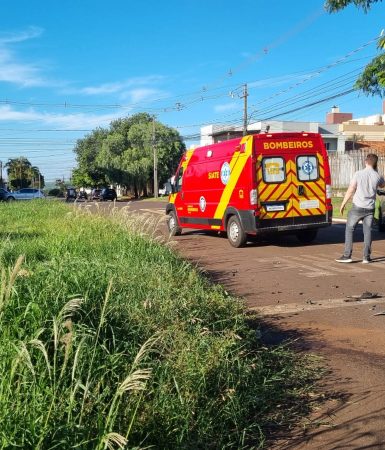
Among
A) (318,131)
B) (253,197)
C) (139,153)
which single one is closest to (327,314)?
(253,197)

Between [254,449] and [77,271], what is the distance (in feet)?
9.21

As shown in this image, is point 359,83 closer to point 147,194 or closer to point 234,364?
point 234,364

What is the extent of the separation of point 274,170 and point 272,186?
1.17ft

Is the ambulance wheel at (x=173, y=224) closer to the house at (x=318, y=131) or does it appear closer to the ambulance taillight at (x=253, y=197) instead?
the ambulance taillight at (x=253, y=197)

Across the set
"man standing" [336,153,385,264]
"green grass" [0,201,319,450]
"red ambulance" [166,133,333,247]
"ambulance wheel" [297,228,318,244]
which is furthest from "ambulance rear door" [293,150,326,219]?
"green grass" [0,201,319,450]

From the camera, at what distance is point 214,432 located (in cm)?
319

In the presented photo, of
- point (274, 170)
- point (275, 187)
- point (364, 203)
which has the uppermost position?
point (274, 170)

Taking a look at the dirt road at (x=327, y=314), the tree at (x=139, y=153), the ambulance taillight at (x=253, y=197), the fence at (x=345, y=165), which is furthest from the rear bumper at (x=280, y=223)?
the tree at (x=139, y=153)

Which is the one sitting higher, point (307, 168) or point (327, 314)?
point (307, 168)

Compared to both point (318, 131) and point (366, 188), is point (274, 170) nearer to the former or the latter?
point (366, 188)

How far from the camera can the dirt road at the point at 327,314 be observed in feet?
11.2

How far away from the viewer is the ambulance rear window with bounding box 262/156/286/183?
11.6 meters

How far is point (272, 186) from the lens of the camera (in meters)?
11.7

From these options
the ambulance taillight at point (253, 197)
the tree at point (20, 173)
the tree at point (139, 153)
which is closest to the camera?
the ambulance taillight at point (253, 197)
